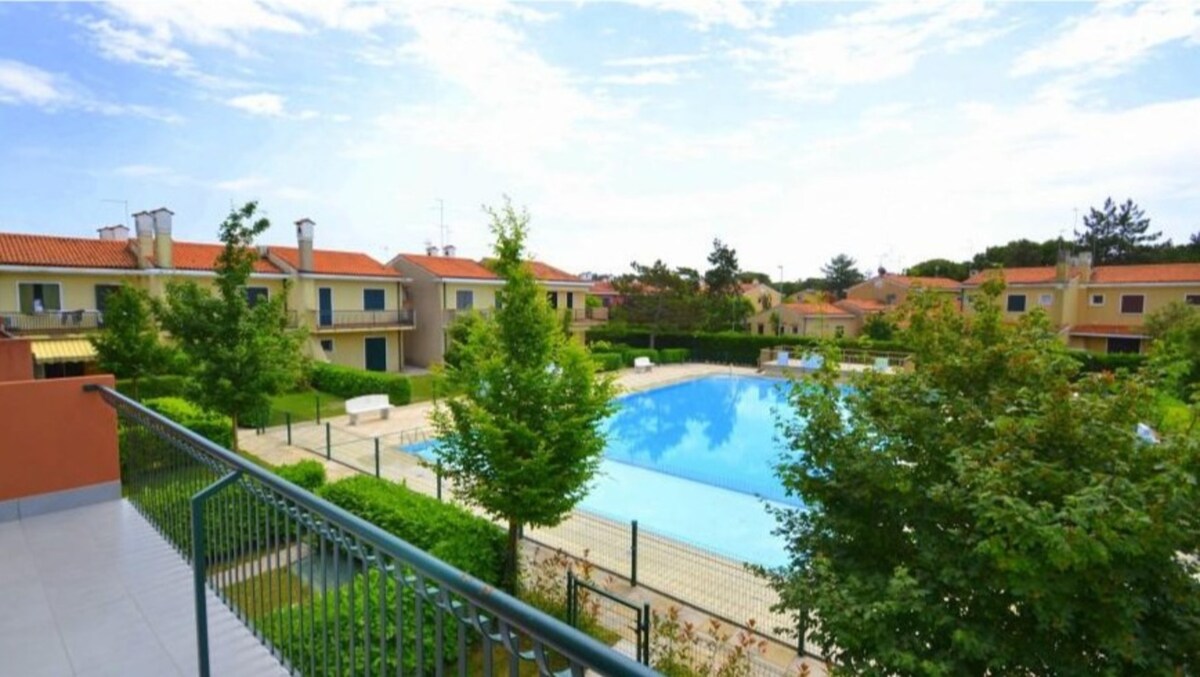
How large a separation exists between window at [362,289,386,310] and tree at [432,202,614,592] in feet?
86.6

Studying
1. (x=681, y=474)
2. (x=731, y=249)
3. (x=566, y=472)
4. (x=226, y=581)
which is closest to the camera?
(x=226, y=581)

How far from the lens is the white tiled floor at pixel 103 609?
3.88 m

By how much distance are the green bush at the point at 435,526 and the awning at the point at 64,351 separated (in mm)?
18974

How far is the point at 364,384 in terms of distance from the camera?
25969 millimetres

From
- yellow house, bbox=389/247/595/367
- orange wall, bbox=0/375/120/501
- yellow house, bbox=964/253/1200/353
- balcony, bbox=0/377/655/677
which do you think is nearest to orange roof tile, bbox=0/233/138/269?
yellow house, bbox=389/247/595/367

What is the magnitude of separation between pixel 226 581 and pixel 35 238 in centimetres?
3148

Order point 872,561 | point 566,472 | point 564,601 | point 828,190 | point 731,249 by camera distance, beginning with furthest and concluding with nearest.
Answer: point 731,249 < point 828,190 < point 566,472 < point 564,601 < point 872,561

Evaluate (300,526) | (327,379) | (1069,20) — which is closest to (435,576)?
(300,526)

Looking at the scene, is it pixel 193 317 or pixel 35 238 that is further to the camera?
pixel 35 238

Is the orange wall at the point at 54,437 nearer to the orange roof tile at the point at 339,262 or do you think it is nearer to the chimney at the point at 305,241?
the chimney at the point at 305,241

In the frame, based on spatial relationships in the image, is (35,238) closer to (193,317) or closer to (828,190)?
(193,317)

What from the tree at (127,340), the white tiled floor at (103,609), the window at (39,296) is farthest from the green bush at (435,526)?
the window at (39,296)

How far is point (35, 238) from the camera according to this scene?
86.3 ft

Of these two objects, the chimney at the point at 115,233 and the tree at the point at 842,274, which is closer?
the chimney at the point at 115,233
